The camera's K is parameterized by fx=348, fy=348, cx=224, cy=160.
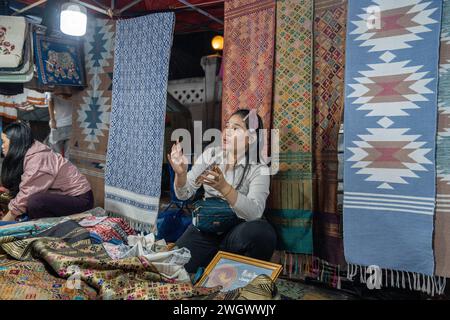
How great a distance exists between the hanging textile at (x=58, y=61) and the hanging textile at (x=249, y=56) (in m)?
1.93

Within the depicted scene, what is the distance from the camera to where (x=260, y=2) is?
2.60 metres

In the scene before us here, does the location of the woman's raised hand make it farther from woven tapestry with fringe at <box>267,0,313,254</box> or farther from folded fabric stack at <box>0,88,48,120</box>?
folded fabric stack at <box>0,88,48,120</box>

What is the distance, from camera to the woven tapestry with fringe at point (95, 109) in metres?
3.62

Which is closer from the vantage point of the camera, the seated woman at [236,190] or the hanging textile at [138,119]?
the seated woman at [236,190]

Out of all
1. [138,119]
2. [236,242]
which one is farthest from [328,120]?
[138,119]

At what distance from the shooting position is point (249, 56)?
265 centimetres

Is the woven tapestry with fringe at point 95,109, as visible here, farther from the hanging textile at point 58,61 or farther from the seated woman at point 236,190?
the seated woman at point 236,190

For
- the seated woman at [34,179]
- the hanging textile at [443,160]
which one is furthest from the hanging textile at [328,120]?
the seated woman at [34,179]

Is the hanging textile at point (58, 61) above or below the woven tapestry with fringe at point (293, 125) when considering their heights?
above

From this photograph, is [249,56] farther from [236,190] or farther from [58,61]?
[58,61]

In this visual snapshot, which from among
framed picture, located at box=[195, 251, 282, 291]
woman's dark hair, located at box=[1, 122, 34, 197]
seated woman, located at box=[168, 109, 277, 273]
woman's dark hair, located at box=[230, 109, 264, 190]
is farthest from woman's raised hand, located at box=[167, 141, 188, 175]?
woman's dark hair, located at box=[1, 122, 34, 197]

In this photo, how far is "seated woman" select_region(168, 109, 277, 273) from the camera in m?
2.02

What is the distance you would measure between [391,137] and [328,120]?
0.45 m
